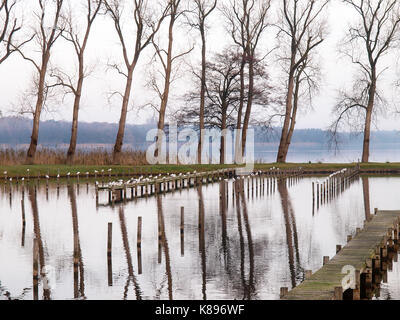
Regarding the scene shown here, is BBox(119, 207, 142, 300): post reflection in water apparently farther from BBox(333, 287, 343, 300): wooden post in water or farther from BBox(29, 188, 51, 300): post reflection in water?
BBox(333, 287, 343, 300): wooden post in water

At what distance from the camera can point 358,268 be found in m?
18.7

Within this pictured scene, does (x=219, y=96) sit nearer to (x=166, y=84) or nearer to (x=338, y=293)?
(x=166, y=84)

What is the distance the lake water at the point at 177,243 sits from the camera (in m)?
18.9

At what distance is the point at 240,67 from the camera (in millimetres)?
66188

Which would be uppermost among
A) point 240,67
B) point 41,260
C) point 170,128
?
point 240,67

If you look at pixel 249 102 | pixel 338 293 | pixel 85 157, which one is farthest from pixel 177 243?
pixel 249 102

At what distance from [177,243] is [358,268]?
8.29m

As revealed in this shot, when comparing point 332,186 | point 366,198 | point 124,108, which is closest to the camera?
point 366,198

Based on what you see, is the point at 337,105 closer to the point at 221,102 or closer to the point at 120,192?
the point at 221,102

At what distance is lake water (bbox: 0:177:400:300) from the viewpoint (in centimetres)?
1889

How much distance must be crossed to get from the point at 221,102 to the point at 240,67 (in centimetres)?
356

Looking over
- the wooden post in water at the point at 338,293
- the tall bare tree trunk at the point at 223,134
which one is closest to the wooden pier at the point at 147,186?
the tall bare tree trunk at the point at 223,134
